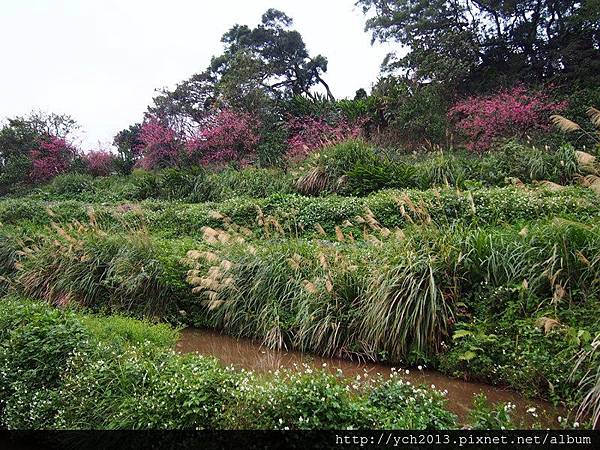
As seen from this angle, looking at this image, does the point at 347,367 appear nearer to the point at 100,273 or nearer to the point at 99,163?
the point at 100,273

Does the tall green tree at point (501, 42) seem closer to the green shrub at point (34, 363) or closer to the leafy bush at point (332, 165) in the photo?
the leafy bush at point (332, 165)

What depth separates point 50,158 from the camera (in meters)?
20.3

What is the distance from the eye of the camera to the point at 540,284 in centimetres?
407

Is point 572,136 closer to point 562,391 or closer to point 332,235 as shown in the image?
point 332,235

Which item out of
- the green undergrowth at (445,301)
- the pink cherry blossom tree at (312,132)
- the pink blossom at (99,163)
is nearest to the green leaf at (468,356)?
the green undergrowth at (445,301)

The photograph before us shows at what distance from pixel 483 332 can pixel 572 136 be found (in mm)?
10068

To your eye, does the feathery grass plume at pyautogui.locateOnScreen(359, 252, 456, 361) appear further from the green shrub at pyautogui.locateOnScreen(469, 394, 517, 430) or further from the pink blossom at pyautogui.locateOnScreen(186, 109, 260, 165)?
the pink blossom at pyautogui.locateOnScreen(186, 109, 260, 165)

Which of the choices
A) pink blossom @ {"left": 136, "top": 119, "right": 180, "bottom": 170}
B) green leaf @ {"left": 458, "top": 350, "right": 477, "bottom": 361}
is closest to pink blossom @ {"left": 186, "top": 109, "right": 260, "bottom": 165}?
pink blossom @ {"left": 136, "top": 119, "right": 180, "bottom": 170}

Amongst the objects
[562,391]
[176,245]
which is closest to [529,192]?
[562,391]

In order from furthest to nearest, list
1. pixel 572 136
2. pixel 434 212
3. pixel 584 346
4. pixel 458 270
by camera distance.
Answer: pixel 572 136 < pixel 434 212 < pixel 458 270 < pixel 584 346

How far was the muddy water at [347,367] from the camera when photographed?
333 centimetres

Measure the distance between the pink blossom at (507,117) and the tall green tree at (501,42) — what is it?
2.09m

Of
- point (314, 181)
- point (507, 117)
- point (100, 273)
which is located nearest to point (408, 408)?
point (100, 273)

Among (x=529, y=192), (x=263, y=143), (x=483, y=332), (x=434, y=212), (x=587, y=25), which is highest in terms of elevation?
(x=587, y=25)
